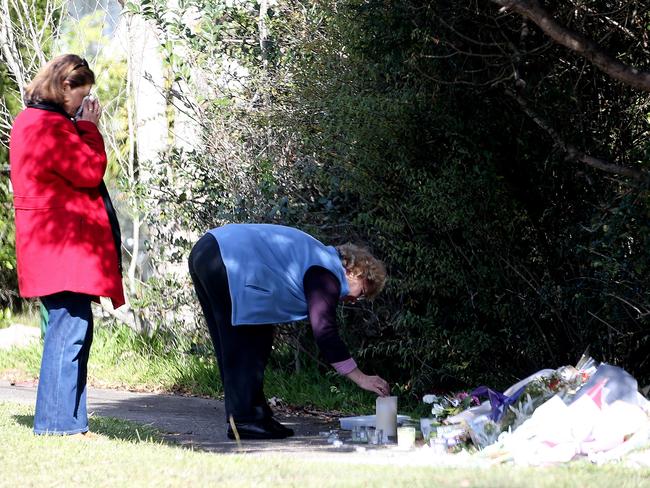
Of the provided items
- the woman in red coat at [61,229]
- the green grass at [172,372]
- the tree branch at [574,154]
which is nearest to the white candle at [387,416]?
the green grass at [172,372]

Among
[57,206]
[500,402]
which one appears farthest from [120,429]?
[500,402]

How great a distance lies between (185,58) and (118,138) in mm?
2552

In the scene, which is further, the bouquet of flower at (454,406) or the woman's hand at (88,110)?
the bouquet of flower at (454,406)

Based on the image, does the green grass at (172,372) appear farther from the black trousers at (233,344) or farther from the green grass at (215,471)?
the green grass at (215,471)

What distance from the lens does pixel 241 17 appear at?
9211 millimetres

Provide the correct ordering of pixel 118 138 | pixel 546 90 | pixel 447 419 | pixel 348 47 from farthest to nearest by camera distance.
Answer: pixel 118 138 → pixel 348 47 → pixel 546 90 → pixel 447 419

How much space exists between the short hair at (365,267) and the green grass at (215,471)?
3.62 feet

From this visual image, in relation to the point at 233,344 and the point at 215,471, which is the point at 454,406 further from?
the point at 215,471

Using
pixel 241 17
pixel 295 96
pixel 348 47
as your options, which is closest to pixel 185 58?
pixel 241 17

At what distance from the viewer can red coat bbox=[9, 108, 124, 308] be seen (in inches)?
216

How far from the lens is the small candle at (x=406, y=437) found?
5664 millimetres

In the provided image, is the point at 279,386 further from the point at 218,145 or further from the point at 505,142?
the point at 505,142

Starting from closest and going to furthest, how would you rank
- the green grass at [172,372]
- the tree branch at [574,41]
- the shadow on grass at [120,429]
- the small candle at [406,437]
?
1. the tree branch at [574,41]
2. the small candle at [406,437]
3. the shadow on grass at [120,429]
4. the green grass at [172,372]

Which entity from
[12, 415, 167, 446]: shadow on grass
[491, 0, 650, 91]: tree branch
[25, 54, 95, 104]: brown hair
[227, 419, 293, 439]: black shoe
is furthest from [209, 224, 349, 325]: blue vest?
[491, 0, 650, 91]: tree branch
